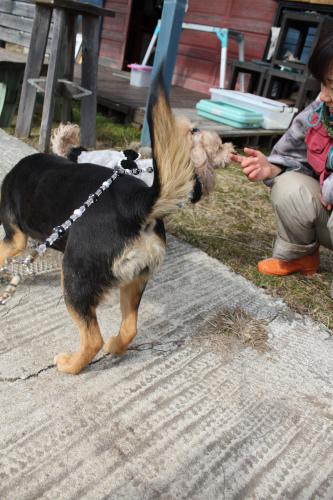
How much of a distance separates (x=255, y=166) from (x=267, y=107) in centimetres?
366

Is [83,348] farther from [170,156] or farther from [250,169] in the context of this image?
[250,169]

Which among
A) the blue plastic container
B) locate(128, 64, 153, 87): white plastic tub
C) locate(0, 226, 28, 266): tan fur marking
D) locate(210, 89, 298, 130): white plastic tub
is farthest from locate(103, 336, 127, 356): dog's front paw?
locate(128, 64, 153, 87): white plastic tub

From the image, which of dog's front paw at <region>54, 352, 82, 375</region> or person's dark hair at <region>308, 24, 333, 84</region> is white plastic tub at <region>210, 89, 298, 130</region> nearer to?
person's dark hair at <region>308, 24, 333, 84</region>

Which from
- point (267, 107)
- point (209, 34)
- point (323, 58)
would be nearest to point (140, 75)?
point (209, 34)

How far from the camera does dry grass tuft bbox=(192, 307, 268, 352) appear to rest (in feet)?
7.63

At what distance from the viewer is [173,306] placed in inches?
101

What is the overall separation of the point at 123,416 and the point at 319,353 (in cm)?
122

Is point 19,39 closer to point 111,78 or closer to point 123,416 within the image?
point 111,78

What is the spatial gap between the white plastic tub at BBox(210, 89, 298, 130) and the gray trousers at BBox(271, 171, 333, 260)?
346 cm

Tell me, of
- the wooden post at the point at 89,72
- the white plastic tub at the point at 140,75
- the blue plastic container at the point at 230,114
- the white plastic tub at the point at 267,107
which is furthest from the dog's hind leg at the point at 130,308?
the white plastic tub at the point at 140,75

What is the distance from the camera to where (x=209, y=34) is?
845 cm

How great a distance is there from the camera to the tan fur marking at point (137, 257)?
64.9 inches

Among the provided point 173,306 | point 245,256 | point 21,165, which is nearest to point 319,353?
point 173,306

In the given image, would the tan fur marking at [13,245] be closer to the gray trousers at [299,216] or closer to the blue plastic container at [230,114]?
the gray trousers at [299,216]
